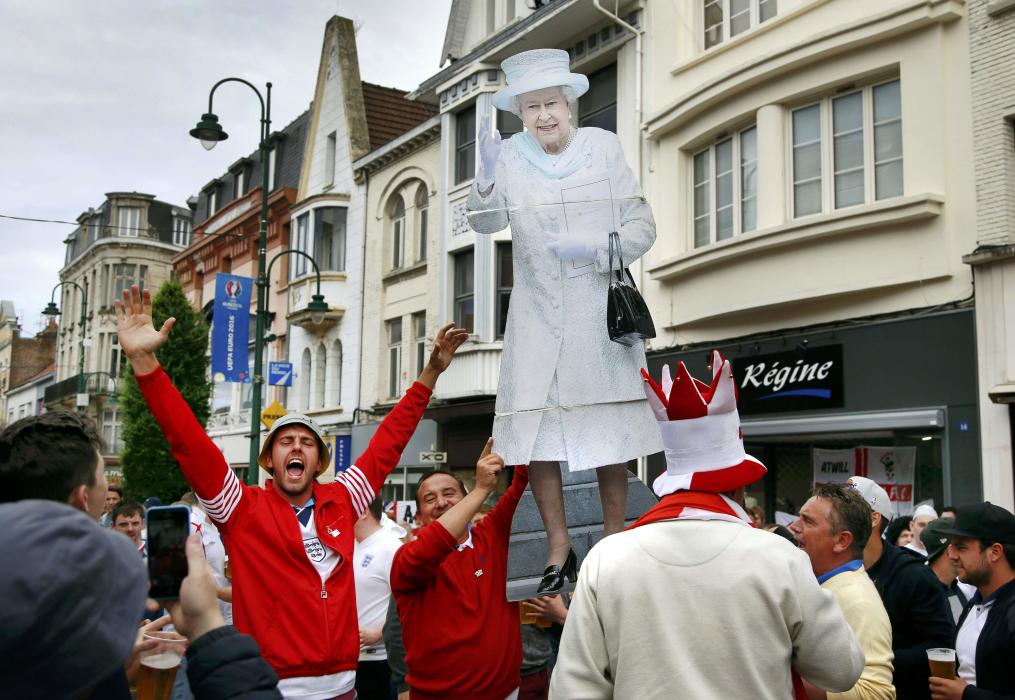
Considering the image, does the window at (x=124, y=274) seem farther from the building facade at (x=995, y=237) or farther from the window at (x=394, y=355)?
the building facade at (x=995, y=237)

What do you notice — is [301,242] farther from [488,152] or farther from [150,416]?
[488,152]

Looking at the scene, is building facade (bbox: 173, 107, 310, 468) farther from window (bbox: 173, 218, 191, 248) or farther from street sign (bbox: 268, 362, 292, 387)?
window (bbox: 173, 218, 191, 248)

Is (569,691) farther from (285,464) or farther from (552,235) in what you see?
(552,235)

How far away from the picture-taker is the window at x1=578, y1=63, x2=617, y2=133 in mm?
16031

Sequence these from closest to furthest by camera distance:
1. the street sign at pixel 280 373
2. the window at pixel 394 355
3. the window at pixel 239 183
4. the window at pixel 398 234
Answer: the street sign at pixel 280 373
the window at pixel 394 355
the window at pixel 398 234
the window at pixel 239 183

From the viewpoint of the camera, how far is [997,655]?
388 centimetres

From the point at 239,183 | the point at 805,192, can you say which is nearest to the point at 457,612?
the point at 805,192

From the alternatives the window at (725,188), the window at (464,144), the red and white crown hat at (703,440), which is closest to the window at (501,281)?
the window at (464,144)

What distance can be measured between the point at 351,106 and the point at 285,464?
24.4m

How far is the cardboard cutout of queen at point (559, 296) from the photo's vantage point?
5.18 m

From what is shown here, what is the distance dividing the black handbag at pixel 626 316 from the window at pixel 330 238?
22.7 metres

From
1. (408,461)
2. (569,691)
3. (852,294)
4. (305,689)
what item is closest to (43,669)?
(569,691)

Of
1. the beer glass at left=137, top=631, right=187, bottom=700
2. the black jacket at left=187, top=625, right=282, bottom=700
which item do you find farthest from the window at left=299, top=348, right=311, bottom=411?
the black jacket at left=187, top=625, right=282, bottom=700

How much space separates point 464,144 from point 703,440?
61.3 feet
